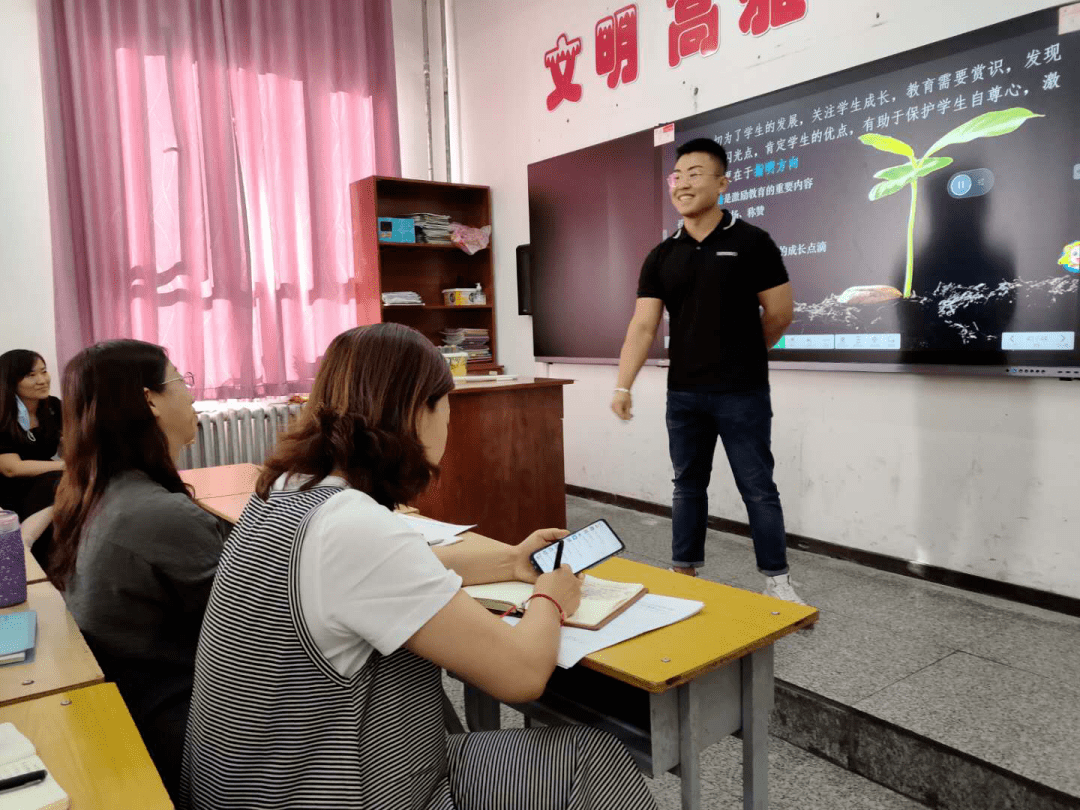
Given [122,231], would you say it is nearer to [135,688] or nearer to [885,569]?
[135,688]

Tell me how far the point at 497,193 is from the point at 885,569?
325 cm

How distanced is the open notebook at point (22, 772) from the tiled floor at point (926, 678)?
1.44 metres

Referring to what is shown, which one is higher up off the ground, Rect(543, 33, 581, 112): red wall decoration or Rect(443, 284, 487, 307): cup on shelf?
Rect(543, 33, 581, 112): red wall decoration

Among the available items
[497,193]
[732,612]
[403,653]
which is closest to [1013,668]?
[732,612]

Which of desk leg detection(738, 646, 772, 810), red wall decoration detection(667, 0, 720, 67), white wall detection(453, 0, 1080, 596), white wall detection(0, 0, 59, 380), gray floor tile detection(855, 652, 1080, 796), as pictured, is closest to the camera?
desk leg detection(738, 646, 772, 810)

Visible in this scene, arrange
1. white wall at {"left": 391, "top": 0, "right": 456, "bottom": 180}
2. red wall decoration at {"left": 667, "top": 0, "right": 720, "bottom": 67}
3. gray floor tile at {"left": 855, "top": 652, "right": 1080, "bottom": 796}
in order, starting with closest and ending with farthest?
gray floor tile at {"left": 855, "top": 652, "right": 1080, "bottom": 796} → red wall decoration at {"left": 667, "top": 0, "right": 720, "bottom": 67} → white wall at {"left": 391, "top": 0, "right": 456, "bottom": 180}

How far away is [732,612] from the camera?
1278 millimetres

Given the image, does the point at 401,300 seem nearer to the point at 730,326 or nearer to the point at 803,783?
the point at 730,326

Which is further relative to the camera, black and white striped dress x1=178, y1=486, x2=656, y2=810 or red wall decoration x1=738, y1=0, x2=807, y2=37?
red wall decoration x1=738, y1=0, x2=807, y2=37

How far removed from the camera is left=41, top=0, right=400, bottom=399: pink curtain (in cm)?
416

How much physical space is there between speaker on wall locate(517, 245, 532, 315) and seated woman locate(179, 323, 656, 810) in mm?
3870

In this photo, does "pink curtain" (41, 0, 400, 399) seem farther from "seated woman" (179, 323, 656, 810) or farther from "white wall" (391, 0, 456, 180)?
"seated woman" (179, 323, 656, 810)

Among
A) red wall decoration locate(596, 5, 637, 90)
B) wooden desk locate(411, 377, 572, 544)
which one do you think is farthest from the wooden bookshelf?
wooden desk locate(411, 377, 572, 544)

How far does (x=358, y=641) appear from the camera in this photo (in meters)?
0.95
